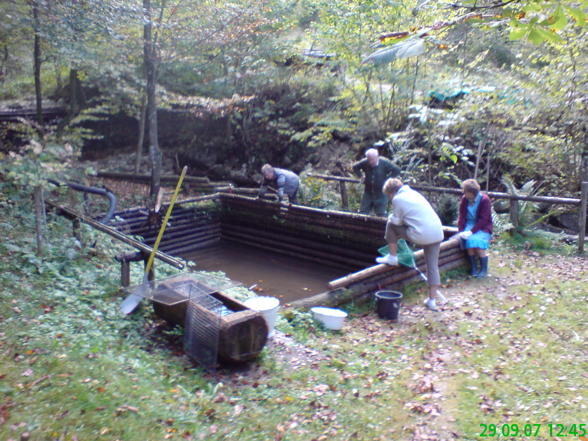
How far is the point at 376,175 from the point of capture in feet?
32.6

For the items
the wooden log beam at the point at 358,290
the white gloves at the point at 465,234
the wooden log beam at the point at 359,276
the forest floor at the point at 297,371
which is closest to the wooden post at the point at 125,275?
the forest floor at the point at 297,371

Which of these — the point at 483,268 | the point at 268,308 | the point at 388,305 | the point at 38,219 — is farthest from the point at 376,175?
the point at 38,219

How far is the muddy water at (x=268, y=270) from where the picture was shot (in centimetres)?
934

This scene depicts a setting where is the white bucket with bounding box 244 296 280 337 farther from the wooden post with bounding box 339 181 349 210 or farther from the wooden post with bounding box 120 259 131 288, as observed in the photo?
the wooden post with bounding box 339 181 349 210

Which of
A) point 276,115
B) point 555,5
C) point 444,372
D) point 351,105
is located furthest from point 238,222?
point 555,5

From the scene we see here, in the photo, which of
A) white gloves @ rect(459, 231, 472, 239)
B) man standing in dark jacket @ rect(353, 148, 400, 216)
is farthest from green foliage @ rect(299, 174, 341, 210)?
white gloves @ rect(459, 231, 472, 239)

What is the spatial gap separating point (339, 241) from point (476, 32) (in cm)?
1026

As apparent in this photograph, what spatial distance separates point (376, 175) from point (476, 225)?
8.69 feet

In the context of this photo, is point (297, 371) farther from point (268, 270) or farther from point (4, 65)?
point (4, 65)

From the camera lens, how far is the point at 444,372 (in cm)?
491

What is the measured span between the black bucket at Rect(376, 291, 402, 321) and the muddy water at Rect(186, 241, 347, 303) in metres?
2.54

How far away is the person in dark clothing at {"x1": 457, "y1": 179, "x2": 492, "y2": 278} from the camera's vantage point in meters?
7.71

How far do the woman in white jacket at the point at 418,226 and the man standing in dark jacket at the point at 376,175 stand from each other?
315cm

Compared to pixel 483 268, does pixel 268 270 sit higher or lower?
lower
